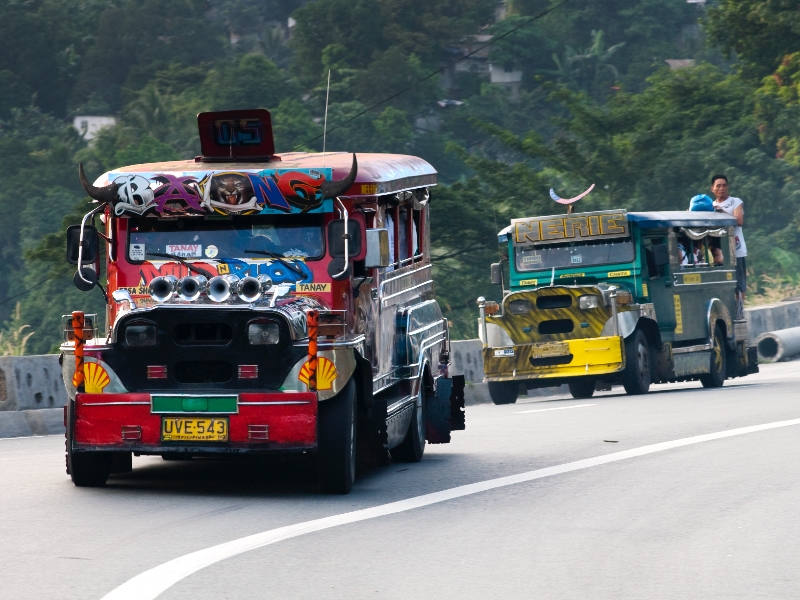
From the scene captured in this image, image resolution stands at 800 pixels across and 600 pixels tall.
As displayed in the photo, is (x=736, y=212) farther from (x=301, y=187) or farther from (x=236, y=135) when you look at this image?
(x=301, y=187)

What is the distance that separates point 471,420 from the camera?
58.5ft

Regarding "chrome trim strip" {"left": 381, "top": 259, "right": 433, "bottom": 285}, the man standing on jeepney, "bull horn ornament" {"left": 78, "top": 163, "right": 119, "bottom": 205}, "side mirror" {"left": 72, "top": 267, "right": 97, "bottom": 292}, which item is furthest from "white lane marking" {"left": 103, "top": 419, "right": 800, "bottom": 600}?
the man standing on jeepney

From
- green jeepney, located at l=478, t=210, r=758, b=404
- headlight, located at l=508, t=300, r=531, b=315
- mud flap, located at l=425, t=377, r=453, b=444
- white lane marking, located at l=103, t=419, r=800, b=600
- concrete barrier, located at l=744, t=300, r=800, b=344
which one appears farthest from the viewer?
concrete barrier, located at l=744, t=300, r=800, b=344

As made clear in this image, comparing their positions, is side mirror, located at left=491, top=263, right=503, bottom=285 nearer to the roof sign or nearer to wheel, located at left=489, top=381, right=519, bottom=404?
wheel, located at left=489, top=381, right=519, bottom=404

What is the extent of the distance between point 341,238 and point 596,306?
33.7 ft

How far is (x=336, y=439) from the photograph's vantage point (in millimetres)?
10609

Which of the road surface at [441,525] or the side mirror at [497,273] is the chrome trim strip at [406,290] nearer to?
the road surface at [441,525]

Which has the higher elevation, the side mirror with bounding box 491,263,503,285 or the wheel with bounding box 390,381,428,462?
the side mirror with bounding box 491,263,503,285

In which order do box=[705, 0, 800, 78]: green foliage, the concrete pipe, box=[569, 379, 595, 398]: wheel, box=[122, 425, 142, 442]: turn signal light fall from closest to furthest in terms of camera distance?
box=[122, 425, 142, 442]: turn signal light
box=[569, 379, 595, 398]: wheel
the concrete pipe
box=[705, 0, 800, 78]: green foliage

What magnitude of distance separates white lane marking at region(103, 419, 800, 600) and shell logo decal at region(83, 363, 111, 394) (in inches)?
77.1

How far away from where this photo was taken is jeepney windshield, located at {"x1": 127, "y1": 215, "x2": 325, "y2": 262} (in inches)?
443

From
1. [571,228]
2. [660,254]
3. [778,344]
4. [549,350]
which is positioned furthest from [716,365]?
[778,344]

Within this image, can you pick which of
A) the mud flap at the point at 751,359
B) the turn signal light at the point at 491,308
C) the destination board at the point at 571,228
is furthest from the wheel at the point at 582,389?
the mud flap at the point at 751,359

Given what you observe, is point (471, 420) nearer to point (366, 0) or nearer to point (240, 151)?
point (240, 151)
